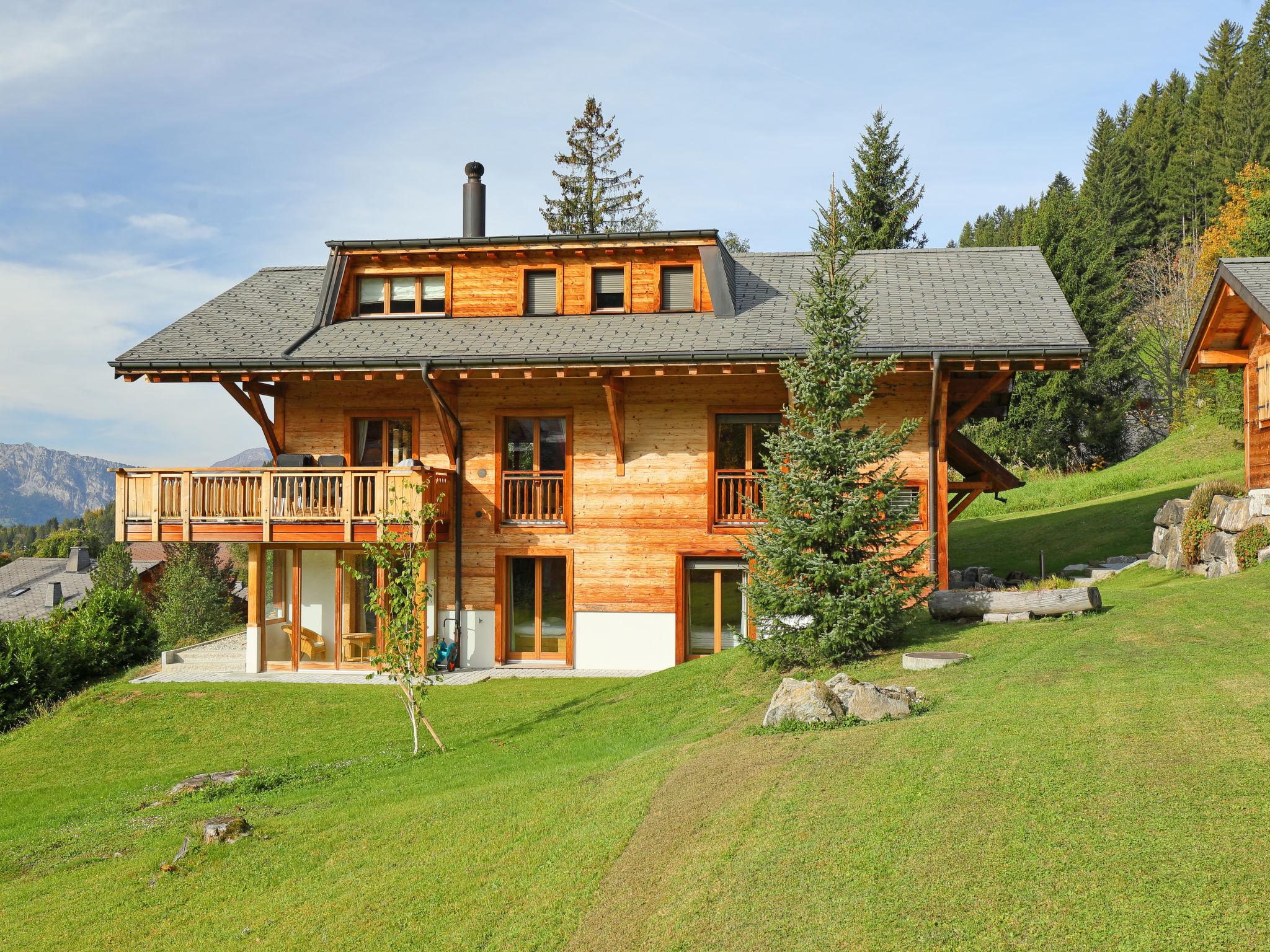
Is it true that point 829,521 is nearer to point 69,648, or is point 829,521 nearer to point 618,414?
point 618,414

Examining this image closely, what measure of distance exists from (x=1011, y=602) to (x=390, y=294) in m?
14.4

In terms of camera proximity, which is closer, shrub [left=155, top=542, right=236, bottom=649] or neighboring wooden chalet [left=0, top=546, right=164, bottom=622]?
shrub [left=155, top=542, right=236, bottom=649]

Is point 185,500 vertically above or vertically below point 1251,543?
above

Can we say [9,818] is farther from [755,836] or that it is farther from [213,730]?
[755,836]

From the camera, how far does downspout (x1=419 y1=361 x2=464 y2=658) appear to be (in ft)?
60.7

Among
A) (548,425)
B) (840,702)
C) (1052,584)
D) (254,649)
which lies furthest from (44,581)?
(840,702)

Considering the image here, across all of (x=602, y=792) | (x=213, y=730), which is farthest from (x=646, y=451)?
(x=602, y=792)

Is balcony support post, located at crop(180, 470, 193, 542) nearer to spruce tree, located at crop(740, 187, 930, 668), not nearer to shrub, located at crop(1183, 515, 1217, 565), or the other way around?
spruce tree, located at crop(740, 187, 930, 668)

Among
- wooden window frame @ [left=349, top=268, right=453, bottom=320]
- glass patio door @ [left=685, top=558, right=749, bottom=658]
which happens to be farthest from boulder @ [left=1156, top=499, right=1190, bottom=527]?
wooden window frame @ [left=349, top=268, right=453, bottom=320]

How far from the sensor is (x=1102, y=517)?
26.2 metres

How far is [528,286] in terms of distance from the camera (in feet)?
65.1

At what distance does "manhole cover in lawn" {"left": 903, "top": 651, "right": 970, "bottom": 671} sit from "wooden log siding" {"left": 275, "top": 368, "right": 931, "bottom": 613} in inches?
268

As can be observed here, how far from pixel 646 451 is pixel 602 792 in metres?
10.3

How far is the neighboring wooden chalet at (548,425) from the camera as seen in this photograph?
56.9 feet
